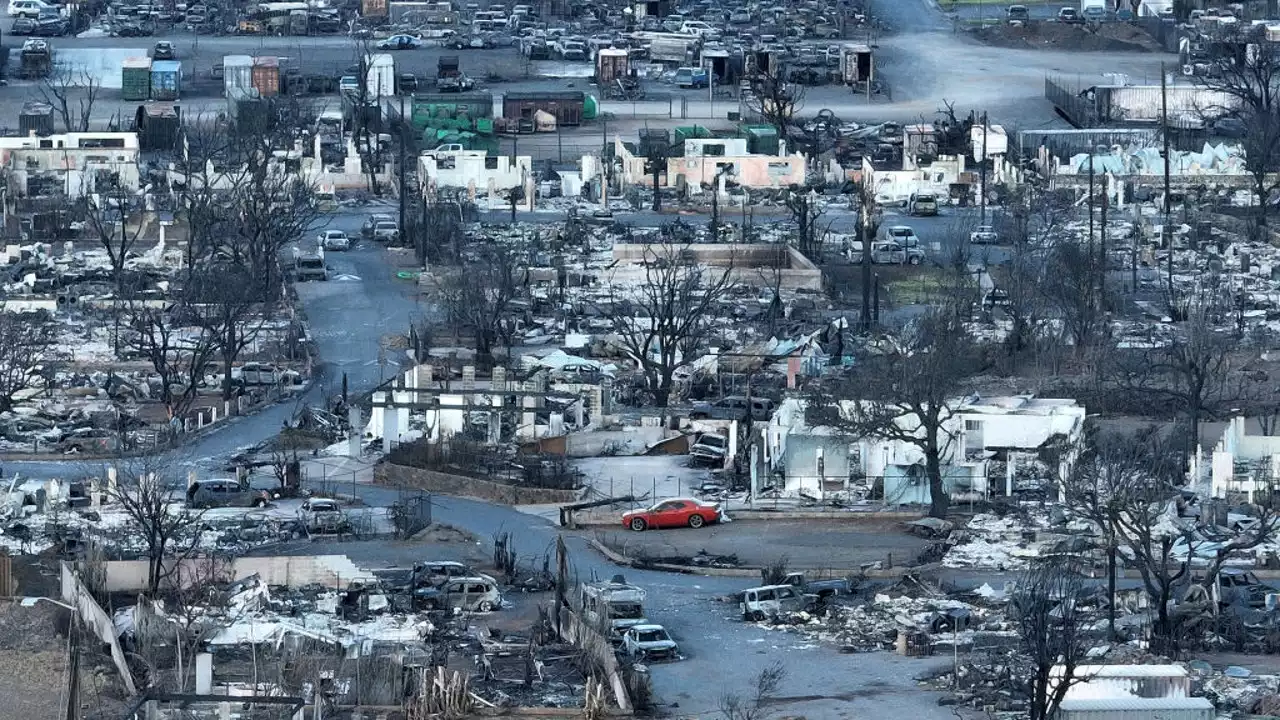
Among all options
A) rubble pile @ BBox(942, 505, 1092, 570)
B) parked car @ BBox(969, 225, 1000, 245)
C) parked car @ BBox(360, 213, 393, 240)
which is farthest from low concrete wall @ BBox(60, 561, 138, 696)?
parked car @ BBox(969, 225, 1000, 245)

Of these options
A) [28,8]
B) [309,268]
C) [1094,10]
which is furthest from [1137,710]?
[28,8]

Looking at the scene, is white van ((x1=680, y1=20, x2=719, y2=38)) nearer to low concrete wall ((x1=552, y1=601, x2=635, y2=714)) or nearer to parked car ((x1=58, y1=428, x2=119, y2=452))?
parked car ((x1=58, y1=428, x2=119, y2=452))

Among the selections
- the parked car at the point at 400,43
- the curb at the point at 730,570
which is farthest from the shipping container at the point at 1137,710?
the parked car at the point at 400,43

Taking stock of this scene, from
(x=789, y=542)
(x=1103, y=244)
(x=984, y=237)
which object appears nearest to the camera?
(x=789, y=542)

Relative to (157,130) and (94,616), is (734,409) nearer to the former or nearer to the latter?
(94,616)

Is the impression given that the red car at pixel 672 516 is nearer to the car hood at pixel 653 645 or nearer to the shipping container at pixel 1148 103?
the car hood at pixel 653 645
